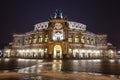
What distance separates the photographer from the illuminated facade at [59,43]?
73500 millimetres

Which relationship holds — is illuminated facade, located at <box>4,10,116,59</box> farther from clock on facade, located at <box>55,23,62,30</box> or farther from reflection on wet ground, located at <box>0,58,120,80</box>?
reflection on wet ground, located at <box>0,58,120,80</box>

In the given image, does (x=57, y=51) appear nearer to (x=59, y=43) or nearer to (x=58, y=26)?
(x=59, y=43)

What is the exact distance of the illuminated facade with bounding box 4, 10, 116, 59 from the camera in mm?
73500

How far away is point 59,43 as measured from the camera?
240 feet

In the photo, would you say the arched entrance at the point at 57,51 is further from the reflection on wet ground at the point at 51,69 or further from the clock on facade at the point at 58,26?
the reflection on wet ground at the point at 51,69

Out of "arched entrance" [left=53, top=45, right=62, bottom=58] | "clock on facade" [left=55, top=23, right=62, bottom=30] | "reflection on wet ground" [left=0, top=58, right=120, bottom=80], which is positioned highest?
"clock on facade" [left=55, top=23, right=62, bottom=30]

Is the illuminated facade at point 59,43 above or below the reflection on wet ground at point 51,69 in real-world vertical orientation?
above

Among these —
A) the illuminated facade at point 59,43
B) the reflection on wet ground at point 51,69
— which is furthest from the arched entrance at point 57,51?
the reflection on wet ground at point 51,69

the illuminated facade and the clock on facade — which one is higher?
the clock on facade

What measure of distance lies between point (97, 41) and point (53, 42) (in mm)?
29347

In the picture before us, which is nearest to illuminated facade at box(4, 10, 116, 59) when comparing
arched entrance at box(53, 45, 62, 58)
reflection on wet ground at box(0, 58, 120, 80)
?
arched entrance at box(53, 45, 62, 58)

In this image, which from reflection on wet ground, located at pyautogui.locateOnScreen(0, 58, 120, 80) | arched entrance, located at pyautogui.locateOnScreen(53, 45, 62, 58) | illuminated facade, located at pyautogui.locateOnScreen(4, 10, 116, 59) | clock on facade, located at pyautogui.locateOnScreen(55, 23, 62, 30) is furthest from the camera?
clock on facade, located at pyautogui.locateOnScreen(55, 23, 62, 30)

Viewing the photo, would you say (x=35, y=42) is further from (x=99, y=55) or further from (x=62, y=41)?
(x=99, y=55)

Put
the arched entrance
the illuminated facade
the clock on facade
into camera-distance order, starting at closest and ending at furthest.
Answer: the arched entrance → the illuminated facade → the clock on facade
